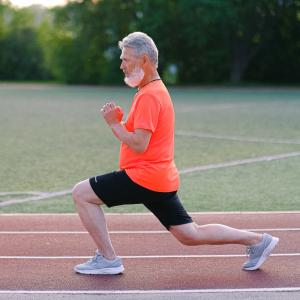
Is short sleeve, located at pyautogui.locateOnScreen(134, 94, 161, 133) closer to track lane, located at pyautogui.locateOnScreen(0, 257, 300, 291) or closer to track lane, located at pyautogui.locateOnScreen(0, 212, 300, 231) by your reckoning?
track lane, located at pyautogui.locateOnScreen(0, 257, 300, 291)

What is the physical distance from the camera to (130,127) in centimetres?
631

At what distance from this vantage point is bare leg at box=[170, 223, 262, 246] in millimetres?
6465

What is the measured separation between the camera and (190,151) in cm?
1602

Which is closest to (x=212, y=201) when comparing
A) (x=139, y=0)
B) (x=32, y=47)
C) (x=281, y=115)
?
(x=281, y=115)

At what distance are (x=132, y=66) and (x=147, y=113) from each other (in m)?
0.39

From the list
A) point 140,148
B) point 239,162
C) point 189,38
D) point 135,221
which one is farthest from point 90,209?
point 189,38

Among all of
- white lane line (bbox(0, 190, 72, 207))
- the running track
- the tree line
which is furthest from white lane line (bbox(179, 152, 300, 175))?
the tree line

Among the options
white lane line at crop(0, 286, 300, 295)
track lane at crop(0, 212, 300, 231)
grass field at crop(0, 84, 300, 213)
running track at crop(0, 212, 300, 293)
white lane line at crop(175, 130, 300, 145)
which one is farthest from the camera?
white lane line at crop(175, 130, 300, 145)

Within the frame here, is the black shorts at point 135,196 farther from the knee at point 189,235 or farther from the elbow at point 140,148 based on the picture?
the elbow at point 140,148

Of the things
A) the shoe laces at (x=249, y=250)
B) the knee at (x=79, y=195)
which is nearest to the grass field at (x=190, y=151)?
the shoe laces at (x=249, y=250)

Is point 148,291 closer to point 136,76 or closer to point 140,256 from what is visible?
point 140,256

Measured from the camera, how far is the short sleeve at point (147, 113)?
6121 millimetres

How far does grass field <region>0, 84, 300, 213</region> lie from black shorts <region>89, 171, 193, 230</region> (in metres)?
3.40

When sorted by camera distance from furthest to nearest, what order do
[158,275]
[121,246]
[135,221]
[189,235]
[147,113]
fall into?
[135,221] → [121,246] → [158,275] → [189,235] → [147,113]
